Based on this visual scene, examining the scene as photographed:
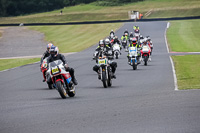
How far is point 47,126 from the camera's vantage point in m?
8.97

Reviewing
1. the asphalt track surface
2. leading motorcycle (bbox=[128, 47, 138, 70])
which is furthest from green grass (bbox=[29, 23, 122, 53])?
the asphalt track surface

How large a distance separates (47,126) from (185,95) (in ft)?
16.5

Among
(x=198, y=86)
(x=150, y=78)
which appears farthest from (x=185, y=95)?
(x=150, y=78)

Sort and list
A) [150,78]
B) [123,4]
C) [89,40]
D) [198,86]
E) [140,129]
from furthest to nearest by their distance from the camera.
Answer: [123,4]
[89,40]
[150,78]
[198,86]
[140,129]

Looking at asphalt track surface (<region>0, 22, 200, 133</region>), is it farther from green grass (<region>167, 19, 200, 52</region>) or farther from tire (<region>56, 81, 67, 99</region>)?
green grass (<region>167, 19, 200, 52</region>)

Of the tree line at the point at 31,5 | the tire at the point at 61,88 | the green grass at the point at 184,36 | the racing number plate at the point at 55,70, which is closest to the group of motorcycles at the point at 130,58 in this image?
the tire at the point at 61,88

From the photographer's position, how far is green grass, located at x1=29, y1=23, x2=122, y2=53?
57412mm

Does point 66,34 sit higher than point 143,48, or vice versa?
point 143,48

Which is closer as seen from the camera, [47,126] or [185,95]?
[47,126]

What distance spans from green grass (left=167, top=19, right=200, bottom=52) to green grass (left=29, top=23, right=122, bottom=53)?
28.1 feet

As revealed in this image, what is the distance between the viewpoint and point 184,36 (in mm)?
55656

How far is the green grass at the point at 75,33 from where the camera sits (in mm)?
57412

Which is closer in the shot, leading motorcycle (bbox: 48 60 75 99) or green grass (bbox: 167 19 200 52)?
leading motorcycle (bbox: 48 60 75 99)

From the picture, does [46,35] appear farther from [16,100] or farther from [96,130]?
[96,130]
